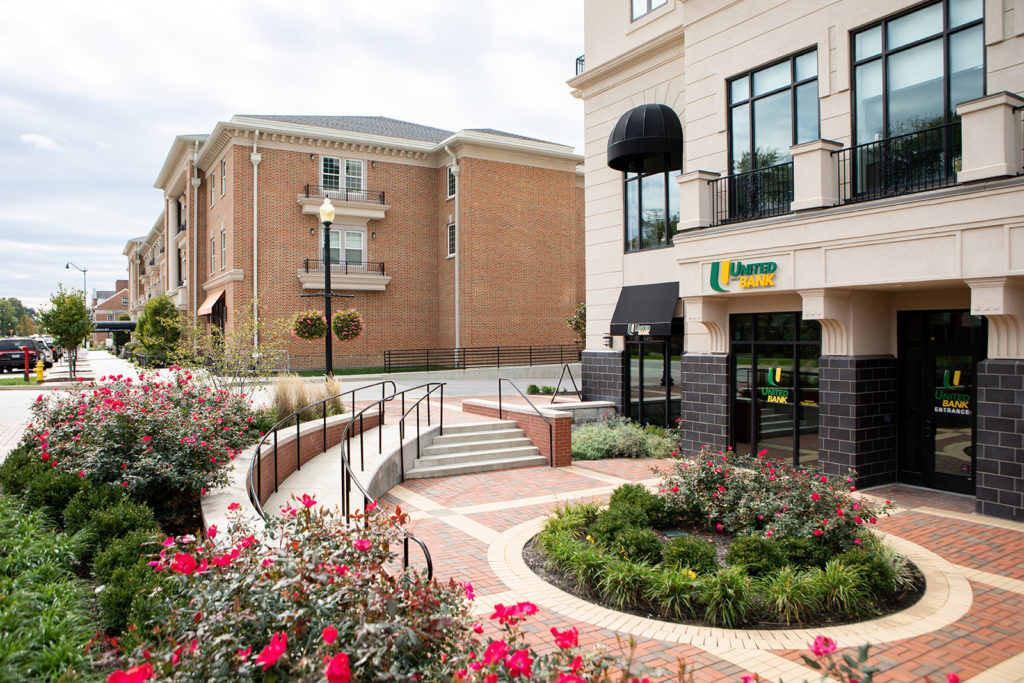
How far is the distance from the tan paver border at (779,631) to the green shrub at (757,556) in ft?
2.92

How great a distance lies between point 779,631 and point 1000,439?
219 inches

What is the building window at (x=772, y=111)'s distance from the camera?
39.7 feet

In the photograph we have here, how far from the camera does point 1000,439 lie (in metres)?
9.09

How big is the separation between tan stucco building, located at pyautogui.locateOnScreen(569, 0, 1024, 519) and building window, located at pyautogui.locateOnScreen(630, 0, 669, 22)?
253mm

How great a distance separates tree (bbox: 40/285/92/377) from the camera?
29.7 meters

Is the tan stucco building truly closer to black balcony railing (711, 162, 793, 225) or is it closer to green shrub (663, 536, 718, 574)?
black balcony railing (711, 162, 793, 225)

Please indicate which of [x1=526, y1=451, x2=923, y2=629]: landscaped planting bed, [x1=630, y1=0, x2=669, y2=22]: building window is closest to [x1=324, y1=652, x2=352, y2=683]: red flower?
[x1=526, y1=451, x2=923, y2=629]: landscaped planting bed

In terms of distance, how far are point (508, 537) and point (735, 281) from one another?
687 cm

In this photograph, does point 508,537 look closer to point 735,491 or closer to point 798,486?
point 735,491

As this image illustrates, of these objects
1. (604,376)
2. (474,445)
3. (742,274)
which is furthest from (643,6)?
(474,445)

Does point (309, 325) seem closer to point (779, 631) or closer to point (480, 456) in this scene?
point (480, 456)

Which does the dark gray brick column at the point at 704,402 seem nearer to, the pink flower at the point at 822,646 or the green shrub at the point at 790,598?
the green shrub at the point at 790,598

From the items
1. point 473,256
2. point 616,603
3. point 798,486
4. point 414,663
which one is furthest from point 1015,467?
point 473,256

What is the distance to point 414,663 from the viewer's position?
322 cm
